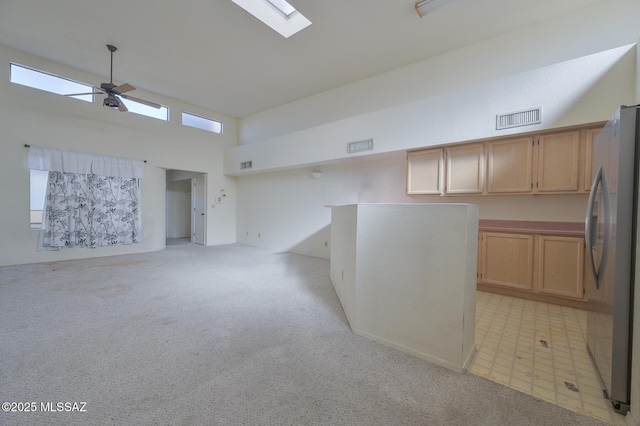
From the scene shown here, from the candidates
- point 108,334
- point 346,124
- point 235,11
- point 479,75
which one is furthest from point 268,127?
point 108,334

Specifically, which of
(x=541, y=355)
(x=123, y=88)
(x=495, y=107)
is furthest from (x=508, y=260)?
(x=123, y=88)

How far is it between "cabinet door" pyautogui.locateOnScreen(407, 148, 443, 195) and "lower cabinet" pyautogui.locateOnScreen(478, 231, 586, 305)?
1.00m

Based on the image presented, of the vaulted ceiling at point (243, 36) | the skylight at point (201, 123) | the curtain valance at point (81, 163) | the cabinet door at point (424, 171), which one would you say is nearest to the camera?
the vaulted ceiling at point (243, 36)

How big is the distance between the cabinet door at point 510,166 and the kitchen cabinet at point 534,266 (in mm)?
618

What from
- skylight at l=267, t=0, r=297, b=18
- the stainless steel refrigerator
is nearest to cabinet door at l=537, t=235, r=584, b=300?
the stainless steel refrigerator

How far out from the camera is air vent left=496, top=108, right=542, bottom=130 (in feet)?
9.98

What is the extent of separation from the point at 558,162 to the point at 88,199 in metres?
8.18

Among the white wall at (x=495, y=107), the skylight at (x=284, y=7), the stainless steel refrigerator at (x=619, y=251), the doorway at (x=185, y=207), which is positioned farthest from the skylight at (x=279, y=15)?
the doorway at (x=185, y=207)

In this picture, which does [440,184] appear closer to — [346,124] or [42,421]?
[346,124]

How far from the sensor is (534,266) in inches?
124

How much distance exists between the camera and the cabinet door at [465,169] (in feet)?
11.6

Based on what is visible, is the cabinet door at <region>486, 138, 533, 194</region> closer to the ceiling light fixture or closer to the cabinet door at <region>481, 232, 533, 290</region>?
the cabinet door at <region>481, 232, 533, 290</region>

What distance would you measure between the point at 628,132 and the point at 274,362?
2.64 m

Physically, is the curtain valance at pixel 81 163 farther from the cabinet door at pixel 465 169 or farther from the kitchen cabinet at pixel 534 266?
the kitchen cabinet at pixel 534 266
